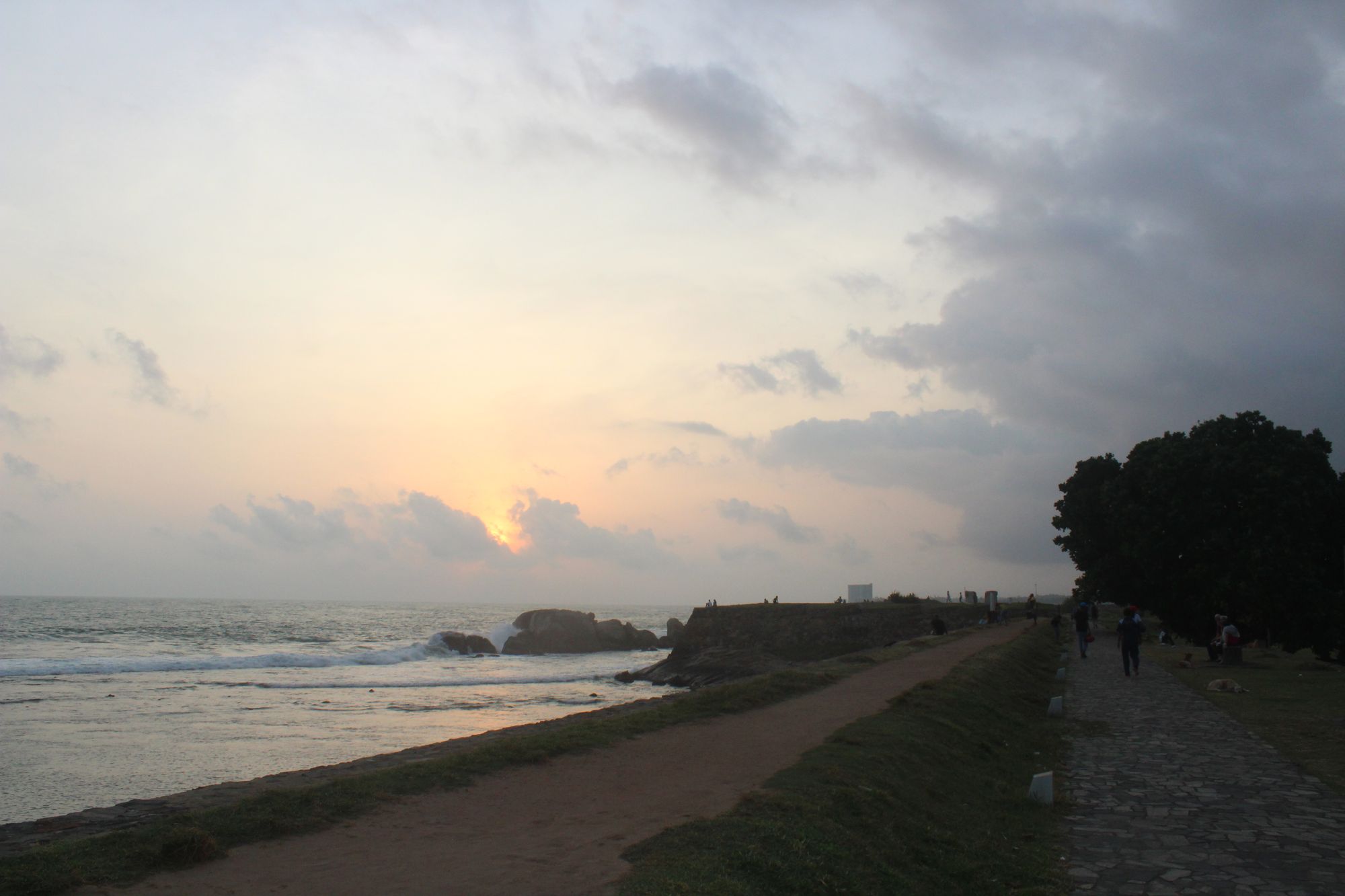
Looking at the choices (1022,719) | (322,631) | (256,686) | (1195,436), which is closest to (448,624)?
(322,631)

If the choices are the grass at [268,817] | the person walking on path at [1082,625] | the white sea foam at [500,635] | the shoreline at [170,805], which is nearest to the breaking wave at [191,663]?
the white sea foam at [500,635]

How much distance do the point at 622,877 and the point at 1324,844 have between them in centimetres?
671

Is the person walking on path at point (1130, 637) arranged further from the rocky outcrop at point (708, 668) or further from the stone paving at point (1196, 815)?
the rocky outcrop at point (708, 668)

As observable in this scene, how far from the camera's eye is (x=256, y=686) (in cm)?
3481

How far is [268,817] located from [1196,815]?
29.9 ft

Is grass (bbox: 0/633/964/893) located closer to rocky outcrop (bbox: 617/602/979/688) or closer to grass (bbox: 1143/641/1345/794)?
grass (bbox: 1143/641/1345/794)

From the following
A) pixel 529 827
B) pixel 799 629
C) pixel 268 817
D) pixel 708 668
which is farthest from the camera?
pixel 799 629

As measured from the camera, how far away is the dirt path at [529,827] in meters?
6.03

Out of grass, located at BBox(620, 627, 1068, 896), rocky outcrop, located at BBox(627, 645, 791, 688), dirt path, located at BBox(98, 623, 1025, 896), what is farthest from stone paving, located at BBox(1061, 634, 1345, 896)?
rocky outcrop, located at BBox(627, 645, 791, 688)

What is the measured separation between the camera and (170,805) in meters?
8.45

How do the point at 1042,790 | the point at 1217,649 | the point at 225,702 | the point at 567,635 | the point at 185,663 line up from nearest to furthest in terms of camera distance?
the point at 1042,790, the point at 1217,649, the point at 225,702, the point at 185,663, the point at 567,635

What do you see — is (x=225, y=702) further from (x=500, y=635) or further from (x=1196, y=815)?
(x=500, y=635)

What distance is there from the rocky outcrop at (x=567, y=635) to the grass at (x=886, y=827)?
166ft

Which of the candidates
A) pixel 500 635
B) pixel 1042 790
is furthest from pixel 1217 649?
pixel 500 635
